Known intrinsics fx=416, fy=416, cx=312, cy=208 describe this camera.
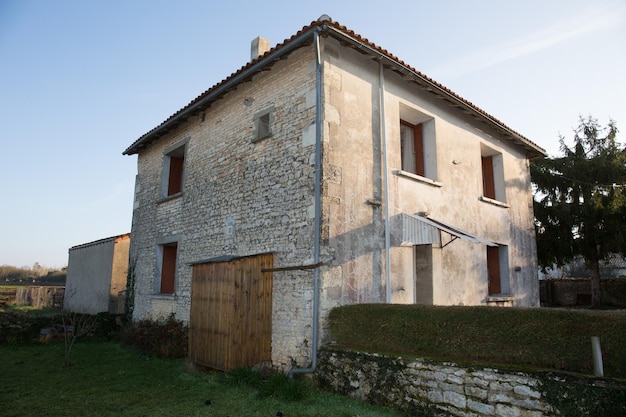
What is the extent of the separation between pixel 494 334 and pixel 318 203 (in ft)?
10.7

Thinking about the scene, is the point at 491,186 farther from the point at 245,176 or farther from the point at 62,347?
the point at 62,347

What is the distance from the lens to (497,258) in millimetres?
11211

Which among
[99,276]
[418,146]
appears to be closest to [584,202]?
[418,146]

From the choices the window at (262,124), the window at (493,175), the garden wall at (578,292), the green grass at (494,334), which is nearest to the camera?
the green grass at (494,334)

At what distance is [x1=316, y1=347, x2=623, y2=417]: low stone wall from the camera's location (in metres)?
4.31

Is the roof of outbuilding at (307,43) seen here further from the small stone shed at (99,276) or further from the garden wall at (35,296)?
the garden wall at (35,296)

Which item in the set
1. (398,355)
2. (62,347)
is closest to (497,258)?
(398,355)

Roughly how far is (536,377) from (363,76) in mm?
5878

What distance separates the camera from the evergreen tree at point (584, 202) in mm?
13047

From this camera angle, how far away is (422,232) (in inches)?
303

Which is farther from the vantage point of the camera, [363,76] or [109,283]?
[109,283]

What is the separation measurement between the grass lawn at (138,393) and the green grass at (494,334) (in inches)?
38.2

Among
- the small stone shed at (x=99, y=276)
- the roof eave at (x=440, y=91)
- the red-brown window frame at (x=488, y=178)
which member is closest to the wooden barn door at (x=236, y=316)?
the roof eave at (x=440, y=91)

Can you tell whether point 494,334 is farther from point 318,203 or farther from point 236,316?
point 236,316
